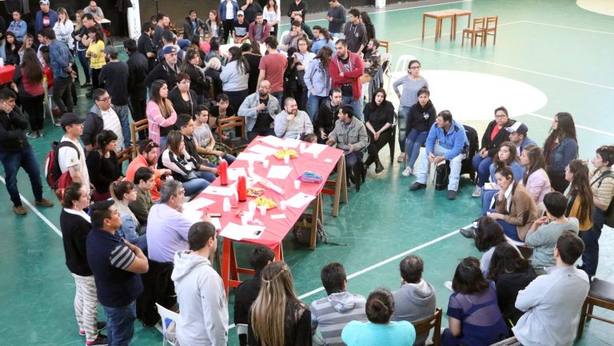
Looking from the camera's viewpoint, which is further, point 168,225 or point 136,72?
point 136,72

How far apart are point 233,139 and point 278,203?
295cm

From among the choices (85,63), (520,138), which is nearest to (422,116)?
(520,138)

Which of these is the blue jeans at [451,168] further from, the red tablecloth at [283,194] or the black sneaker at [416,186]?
the red tablecloth at [283,194]

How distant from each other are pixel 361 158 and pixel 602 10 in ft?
53.9

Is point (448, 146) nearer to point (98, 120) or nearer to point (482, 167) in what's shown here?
point (482, 167)

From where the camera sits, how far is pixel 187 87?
881 cm

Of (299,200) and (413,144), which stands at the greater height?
(299,200)

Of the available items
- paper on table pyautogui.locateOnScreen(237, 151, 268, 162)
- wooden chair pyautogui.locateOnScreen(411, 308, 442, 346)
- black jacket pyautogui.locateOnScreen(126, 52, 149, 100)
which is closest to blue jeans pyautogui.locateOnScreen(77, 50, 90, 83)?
black jacket pyautogui.locateOnScreen(126, 52, 149, 100)

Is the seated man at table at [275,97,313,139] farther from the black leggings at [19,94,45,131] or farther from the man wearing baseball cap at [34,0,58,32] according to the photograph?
the man wearing baseball cap at [34,0,58,32]

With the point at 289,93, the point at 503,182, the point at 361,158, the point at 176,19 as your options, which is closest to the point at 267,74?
the point at 289,93

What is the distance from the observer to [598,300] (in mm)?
5535

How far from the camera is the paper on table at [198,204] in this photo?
6.51 metres

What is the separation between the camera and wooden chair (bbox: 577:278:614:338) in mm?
5512

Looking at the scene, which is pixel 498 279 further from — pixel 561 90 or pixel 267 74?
pixel 561 90
